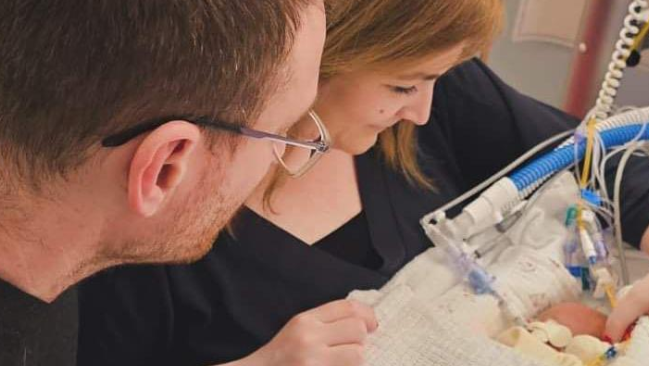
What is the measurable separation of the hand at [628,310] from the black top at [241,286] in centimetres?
25

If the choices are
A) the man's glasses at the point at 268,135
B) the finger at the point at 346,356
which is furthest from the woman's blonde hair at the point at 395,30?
the finger at the point at 346,356

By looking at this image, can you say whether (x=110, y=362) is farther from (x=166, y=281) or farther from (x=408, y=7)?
(x=408, y=7)

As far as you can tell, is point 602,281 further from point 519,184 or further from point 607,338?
point 519,184

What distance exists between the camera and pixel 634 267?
1.45m

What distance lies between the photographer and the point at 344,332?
1.14 m

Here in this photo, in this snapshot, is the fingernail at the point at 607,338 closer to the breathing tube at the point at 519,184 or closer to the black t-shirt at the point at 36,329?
the breathing tube at the point at 519,184

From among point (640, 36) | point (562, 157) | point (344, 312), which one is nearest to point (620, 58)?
point (640, 36)

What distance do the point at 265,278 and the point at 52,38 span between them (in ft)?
2.14

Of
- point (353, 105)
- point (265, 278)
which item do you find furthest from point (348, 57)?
point (265, 278)

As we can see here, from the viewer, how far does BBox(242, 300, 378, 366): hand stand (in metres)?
1.12

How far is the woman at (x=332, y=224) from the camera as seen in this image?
3.86 ft

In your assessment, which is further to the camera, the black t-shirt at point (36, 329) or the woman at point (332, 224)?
the woman at point (332, 224)

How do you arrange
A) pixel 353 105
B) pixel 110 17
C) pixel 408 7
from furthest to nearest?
pixel 353 105
pixel 408 7
pixel 110 17

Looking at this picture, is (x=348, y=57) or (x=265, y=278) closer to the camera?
(x=348, y=57)
